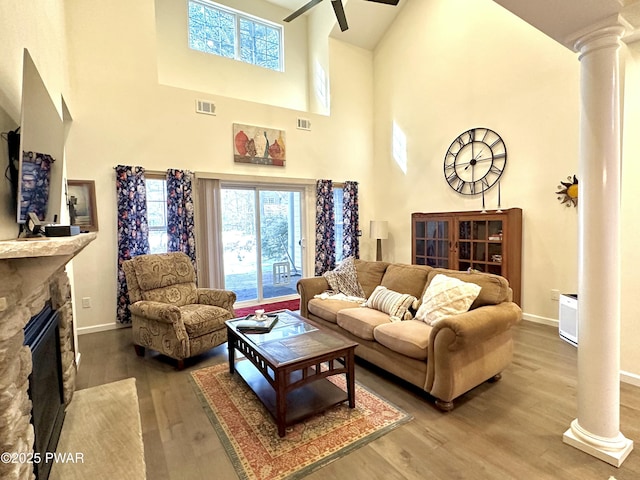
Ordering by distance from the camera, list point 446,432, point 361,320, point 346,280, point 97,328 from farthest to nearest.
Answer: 1. point 97,328
2. point 346,280
3. point 361,320
4. point 446,432

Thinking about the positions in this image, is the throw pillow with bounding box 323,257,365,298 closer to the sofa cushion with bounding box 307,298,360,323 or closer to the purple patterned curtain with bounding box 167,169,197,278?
the sofa cushion with bounding box 307,298,360,323

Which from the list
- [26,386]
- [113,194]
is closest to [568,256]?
[26,386]

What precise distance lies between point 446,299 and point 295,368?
4.34ft

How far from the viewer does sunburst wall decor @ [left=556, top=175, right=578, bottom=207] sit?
3.56 meters

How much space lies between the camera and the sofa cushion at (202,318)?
296cm

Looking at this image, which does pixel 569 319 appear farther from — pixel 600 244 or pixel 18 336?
pixel 18 336

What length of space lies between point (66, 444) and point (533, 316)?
188 inches

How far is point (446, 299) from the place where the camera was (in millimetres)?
2521

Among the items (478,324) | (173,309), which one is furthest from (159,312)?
(478,324)

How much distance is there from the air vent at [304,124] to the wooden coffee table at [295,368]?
385 cm

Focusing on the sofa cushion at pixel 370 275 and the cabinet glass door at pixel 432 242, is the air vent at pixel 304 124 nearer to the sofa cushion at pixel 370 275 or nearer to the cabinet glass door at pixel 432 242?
the cabinet glass door at pixel 432 242

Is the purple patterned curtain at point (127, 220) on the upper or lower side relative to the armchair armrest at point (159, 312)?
upper

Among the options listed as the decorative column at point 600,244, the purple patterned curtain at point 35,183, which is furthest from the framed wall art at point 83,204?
the decorative column at point 600,244

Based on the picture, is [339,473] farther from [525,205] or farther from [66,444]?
[525,205]
